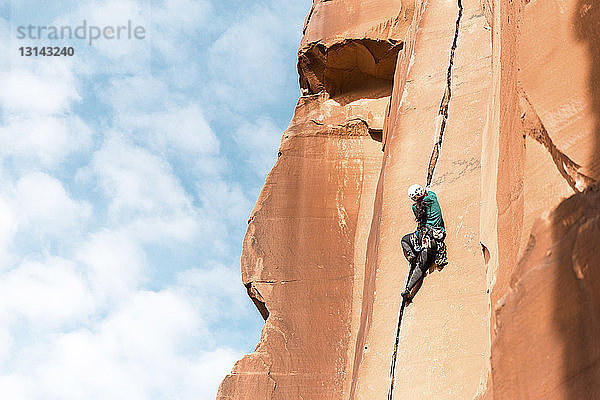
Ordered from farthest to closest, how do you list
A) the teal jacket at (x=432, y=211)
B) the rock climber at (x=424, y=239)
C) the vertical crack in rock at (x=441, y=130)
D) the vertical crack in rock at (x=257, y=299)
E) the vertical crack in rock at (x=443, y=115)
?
1. the vertical crack in rock at (x=257, y=299)
2. the vertical crack in rock at (x=443, y=115)
3. the teal jacket at (x=432, y=211)
4. the rock climber at (x=424, y=239)
5. the vertical crack in rock at (x=441, y=130)

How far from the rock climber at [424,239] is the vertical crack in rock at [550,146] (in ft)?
18.3

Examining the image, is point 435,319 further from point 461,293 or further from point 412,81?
point 412,81

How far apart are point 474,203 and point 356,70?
283 inches

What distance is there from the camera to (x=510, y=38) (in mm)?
4984

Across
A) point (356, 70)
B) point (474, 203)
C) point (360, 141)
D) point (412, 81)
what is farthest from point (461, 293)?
point (356, 70)

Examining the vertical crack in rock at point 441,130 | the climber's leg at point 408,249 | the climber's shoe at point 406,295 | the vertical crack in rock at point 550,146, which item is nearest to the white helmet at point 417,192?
the climber's leg at point 408,249

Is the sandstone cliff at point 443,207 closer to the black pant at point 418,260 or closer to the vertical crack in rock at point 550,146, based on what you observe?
the vertical crack in rock at point 550,146

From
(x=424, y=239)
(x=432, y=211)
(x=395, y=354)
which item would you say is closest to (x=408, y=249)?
(x=424, y=239)

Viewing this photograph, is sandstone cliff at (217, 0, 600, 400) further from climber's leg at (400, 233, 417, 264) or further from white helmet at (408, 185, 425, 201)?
white helmet at (408, 185, 425, 201)

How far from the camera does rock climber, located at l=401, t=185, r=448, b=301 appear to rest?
984cm

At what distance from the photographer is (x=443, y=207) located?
10.4 metres

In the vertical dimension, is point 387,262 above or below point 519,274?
above

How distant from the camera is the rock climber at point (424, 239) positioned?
984 cm

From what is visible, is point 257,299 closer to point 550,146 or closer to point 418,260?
point 418,260
